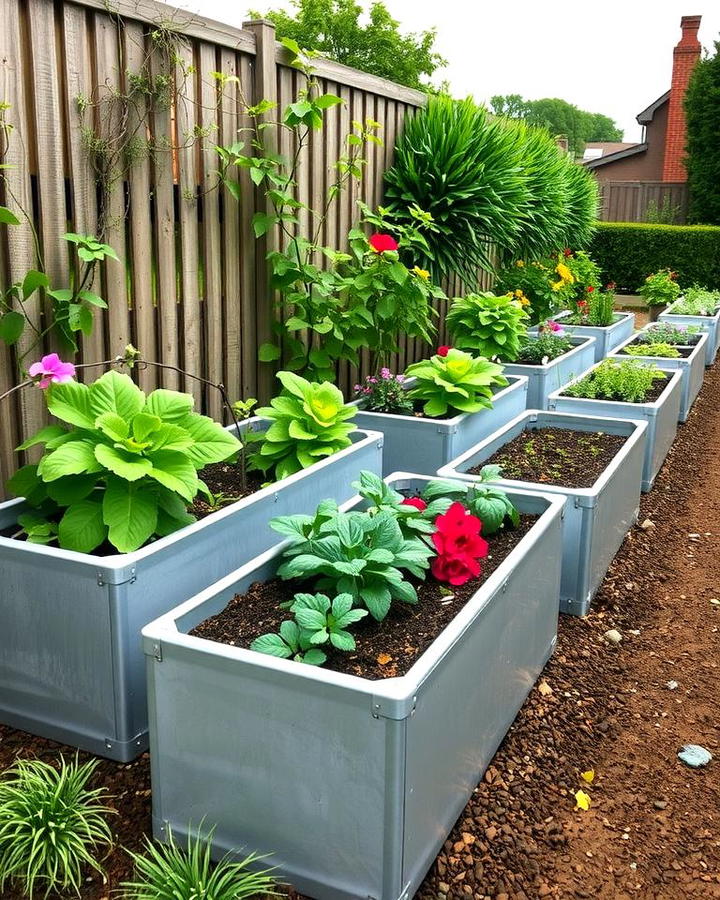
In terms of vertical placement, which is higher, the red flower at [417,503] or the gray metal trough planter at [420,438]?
the red flower at [417,503]

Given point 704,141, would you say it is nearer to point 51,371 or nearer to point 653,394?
point 653,394

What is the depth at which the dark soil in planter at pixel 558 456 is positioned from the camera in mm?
Result: 3975

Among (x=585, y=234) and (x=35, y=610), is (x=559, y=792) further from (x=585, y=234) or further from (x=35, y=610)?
(x=585, y=234)

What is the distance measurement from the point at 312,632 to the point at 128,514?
27.7 inches

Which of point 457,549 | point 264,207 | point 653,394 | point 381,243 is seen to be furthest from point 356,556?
point 653,394

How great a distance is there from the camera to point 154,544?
2.57m

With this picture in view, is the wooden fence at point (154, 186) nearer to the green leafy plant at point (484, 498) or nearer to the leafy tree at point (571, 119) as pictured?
the green leafy plant at point (484, 498)

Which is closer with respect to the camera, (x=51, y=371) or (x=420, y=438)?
(x=51, y=371)

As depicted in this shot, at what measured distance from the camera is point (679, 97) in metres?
24.1

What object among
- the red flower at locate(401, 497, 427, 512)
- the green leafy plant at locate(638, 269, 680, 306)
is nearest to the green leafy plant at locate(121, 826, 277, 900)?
the red flower at locate(401, 497, 427, 512)

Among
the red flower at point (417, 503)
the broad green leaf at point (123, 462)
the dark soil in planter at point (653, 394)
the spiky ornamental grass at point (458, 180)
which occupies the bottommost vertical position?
the dark soil in planter at point (653, 394)

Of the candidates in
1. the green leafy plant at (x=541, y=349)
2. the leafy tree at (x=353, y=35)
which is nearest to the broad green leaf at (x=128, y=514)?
the green leafy plant at (x=541, y=349)

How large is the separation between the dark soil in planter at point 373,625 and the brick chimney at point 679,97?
24.1m

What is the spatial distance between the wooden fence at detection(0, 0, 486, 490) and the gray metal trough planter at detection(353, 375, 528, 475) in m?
0.62
